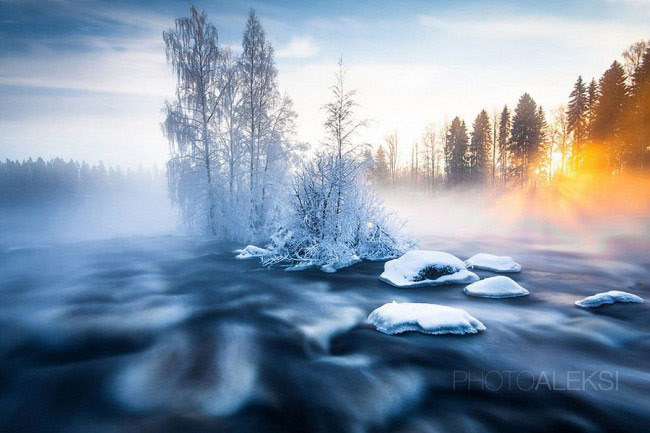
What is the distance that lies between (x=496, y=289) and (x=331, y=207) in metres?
6.49

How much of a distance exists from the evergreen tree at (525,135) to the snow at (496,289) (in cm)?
3515

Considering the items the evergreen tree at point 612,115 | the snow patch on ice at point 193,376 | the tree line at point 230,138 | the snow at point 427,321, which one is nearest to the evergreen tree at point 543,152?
the evergreen tree at point 612,115

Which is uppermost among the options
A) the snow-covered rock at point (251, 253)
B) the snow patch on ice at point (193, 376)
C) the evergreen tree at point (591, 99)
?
the evergreen tree at point (591, 99)

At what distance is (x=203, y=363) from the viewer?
5.37 meters

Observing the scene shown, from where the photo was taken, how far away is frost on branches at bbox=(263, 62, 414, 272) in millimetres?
12680

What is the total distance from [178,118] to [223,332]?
15.7 m

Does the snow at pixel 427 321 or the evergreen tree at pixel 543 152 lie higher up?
the evergreen tree at pixel 543 152

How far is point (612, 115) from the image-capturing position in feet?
100

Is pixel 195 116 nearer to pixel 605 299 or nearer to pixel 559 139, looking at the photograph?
pixel 605 299

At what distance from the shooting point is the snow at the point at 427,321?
6051 millimetres

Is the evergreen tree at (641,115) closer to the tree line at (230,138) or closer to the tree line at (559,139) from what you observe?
the tree line at (559,139)

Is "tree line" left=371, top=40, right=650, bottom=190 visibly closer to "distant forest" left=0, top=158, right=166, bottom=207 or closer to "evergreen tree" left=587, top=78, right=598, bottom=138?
"evergreen tree" left=587, top=78, right=598, bottom=138

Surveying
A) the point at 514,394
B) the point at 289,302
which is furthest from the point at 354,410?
the point at 289,302

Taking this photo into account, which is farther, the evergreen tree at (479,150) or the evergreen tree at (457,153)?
the evergreen tree at (457,153)
